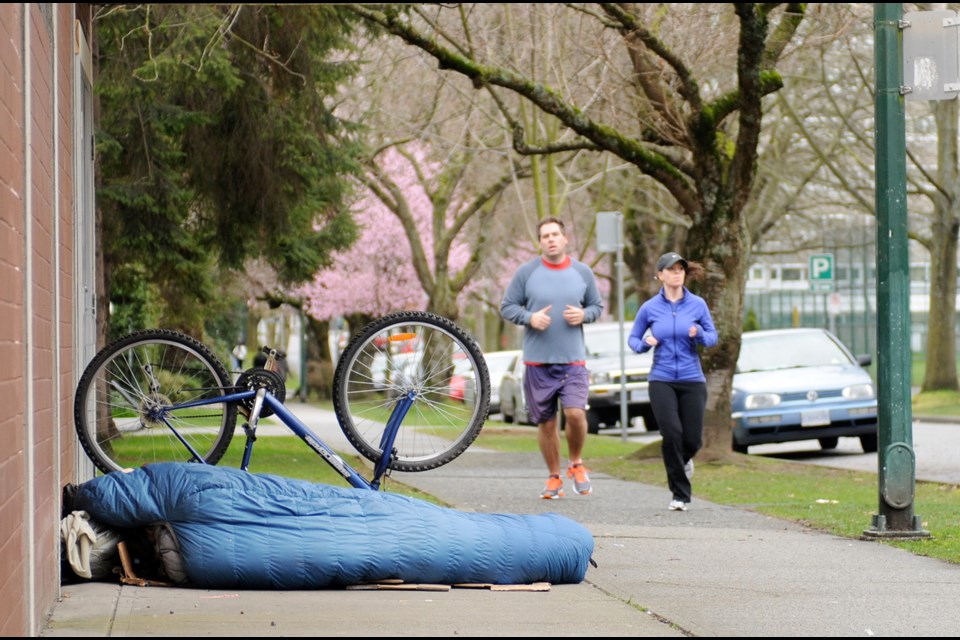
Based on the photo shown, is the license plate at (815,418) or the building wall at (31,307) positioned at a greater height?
the building wall at (31,307)

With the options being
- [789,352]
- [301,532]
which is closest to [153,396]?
[301,532]

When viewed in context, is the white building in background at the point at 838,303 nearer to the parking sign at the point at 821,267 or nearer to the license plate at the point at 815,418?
the parking sign at the point at 821,267

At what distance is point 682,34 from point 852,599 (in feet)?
33.0

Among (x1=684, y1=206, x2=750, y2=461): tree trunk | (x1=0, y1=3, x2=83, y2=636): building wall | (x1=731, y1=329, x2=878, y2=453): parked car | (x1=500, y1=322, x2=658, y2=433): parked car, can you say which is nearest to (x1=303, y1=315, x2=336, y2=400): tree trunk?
(x1=500, y1=322, x2=658, y2=433): parked car

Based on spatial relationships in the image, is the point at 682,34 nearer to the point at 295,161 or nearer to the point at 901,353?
the point at 295,161

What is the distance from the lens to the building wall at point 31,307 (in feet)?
14.9

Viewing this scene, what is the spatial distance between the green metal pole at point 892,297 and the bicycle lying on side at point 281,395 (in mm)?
3136

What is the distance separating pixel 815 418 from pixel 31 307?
13.2 metres

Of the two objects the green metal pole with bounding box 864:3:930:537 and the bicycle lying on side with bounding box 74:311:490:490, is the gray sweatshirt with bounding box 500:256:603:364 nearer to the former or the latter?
the green metal pole with bounding box 864:3:930:537

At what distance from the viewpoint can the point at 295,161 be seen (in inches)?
592

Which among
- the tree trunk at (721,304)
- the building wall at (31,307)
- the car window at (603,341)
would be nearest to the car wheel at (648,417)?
the car window at (603,341)

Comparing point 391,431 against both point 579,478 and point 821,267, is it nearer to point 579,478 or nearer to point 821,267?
point 579,478

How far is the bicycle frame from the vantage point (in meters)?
6.92

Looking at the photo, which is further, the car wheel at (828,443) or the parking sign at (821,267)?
the parking sign at (821,267)
